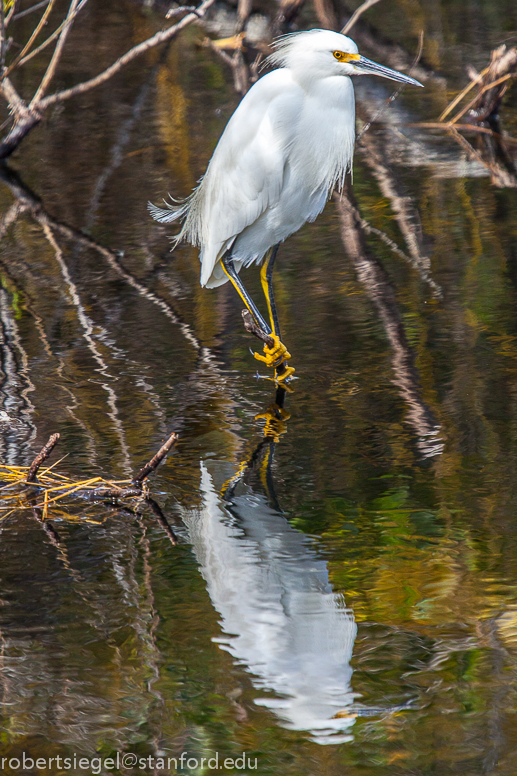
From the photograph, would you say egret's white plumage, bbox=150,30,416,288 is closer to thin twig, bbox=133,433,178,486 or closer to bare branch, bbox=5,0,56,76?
thin twig, bbox=133,433,178,486

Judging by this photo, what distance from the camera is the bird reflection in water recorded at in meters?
1.95

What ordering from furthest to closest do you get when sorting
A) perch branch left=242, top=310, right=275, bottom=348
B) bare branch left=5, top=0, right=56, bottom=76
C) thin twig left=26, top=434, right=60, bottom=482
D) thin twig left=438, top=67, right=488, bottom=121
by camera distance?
thin twig left=438, top=67, right=488, bottom=121, bare branch left=5, top=0, right=56, bottom=76, perch branch left=242, top=310, right=275, bottom=348, thin twig left=26, top=434, right=60, bottom=482

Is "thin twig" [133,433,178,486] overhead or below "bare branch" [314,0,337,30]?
below

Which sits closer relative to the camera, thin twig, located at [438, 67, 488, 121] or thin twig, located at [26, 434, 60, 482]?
thin twig, located at [26, 434, 60, 482]

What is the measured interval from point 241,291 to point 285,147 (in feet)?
1.99

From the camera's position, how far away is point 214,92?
862 centimetres

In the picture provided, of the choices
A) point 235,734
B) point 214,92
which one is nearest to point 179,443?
point 235,734

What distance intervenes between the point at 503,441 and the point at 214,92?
6542 mm

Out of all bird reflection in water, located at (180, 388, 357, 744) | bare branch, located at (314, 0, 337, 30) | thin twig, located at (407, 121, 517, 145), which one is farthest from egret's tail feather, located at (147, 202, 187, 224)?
bare branch, located at (314, 0, 337, 30)

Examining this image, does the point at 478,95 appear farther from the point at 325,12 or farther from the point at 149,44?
the point at 325,12

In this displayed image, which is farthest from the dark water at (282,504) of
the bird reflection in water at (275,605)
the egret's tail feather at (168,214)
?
the egret's tail feather at (168,214)

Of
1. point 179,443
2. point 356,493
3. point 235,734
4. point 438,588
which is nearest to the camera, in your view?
point 235,734

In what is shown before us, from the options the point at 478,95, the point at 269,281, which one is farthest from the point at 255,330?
the point at 478,95

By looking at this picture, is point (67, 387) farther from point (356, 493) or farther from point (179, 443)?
point (356, 493)
